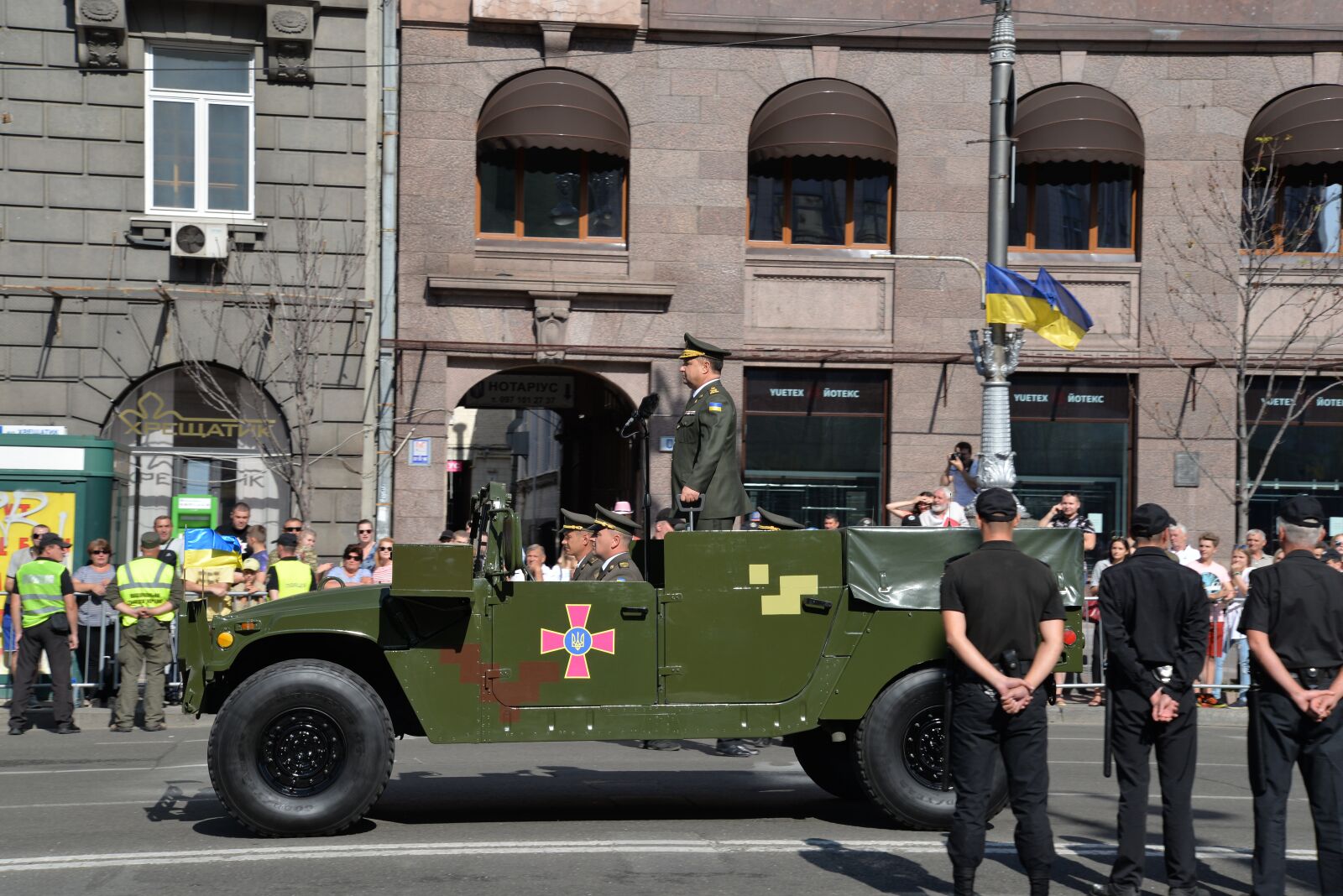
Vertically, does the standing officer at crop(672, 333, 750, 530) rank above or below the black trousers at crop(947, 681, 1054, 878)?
above

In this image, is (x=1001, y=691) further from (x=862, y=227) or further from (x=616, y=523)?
(x=862, y=227)

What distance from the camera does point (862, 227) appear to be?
21188mm

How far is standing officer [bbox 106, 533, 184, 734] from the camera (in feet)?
48.4

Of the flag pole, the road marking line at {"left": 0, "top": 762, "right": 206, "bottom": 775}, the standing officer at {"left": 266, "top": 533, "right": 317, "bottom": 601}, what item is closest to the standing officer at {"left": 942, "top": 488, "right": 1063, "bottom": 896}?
the road marking line at {"left": 0, "top": 762, "right": 206, "bottom": 775}

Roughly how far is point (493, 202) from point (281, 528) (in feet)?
16.2

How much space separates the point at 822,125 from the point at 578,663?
1302cm

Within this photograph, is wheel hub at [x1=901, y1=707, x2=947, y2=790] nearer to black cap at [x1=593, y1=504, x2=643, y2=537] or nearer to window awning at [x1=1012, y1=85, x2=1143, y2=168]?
black cap at [x1=593, y1=504, x2=643, y2=537]

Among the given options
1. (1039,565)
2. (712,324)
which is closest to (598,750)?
(1039,565)

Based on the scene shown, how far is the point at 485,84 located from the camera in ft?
67.2

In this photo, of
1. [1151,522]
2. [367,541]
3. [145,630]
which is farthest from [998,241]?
[1151,522]

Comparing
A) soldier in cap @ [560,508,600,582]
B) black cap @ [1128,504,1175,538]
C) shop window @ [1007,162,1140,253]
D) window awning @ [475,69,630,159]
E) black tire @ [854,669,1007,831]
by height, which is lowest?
black tire @ [854,669,1007,831]

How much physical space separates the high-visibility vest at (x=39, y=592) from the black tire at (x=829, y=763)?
8095 mm

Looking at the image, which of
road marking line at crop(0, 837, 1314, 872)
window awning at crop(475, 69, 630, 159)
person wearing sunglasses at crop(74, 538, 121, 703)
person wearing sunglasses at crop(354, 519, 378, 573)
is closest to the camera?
road marking line at crop(0, 837, 1314, 872)

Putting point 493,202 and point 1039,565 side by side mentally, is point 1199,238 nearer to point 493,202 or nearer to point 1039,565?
point 493,202
